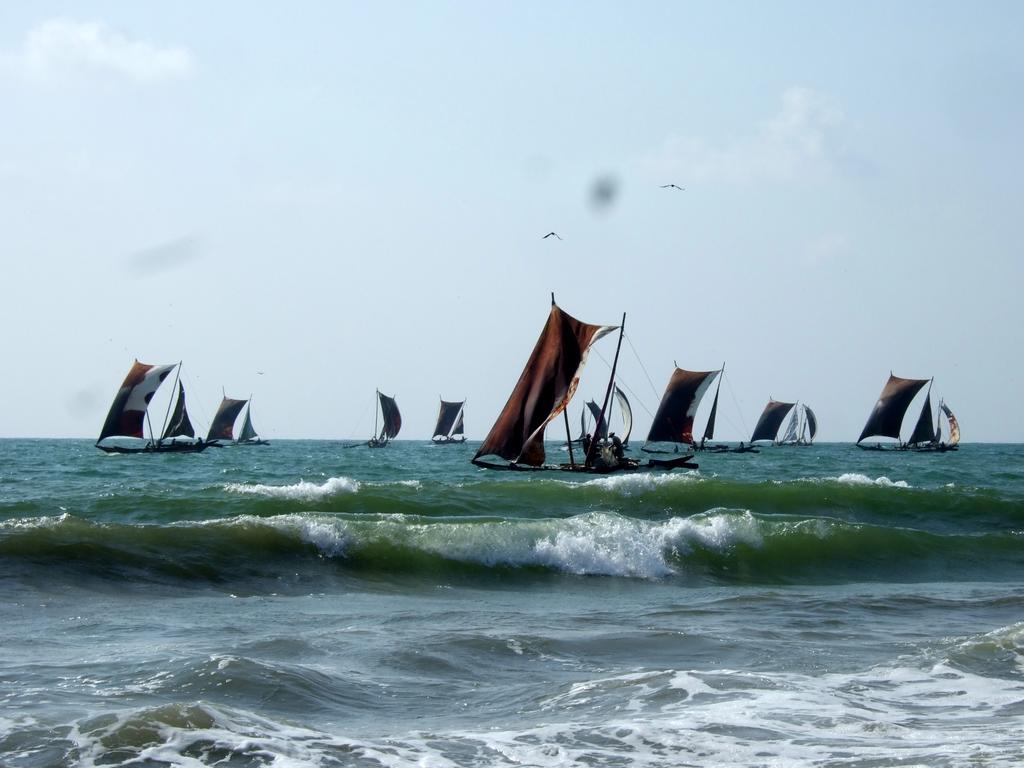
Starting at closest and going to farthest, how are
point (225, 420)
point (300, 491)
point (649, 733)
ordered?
point (649, 733), point (300, 491), point (225, 420)

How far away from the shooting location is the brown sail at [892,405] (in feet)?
271

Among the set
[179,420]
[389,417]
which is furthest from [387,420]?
[179,420]

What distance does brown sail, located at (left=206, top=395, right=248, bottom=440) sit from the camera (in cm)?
9756

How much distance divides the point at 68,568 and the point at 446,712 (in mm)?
9499

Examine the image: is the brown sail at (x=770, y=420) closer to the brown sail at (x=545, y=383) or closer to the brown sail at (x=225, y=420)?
the brown sail at (x=225, y=420)

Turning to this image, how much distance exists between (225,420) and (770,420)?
47352 mm

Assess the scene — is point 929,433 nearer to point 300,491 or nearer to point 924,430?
point 924,430

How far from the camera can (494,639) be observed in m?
12.2

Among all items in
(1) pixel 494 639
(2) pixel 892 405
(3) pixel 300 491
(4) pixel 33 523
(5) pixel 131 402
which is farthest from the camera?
(2) pixel 892 405

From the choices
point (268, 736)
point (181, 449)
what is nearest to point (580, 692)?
point (268, 736)

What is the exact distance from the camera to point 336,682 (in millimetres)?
10109

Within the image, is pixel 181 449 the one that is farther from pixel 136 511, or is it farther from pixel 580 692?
pixel 580 692

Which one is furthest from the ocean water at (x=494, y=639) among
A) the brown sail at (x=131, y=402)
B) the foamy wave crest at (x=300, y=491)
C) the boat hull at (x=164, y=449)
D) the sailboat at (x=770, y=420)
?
the sailboat at (x=770, y=420)

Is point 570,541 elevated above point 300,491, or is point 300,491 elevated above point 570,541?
point 300,491
